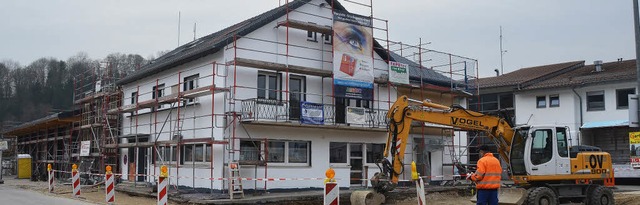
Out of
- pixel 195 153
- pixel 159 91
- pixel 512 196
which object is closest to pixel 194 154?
pixel 195 153

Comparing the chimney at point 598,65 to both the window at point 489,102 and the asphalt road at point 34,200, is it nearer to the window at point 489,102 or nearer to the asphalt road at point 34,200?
the window at point 489,102

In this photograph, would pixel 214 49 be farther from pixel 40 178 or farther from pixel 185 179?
pixel 40 178

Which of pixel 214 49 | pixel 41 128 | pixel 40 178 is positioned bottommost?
pixel 40 178

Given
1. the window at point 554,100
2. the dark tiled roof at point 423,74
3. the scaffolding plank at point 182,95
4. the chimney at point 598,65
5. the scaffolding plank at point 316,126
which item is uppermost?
the chimney at point 598,65

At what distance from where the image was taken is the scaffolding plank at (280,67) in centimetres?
1931

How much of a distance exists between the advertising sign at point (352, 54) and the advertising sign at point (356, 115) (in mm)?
463

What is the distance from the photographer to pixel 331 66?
2247cm

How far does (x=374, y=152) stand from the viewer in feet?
77.5

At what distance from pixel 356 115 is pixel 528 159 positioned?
258 inches

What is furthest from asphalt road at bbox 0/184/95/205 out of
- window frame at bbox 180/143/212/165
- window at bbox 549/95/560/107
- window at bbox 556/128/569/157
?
window at bbox 549/95/560/107

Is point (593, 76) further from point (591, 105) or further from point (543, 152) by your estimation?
point (543, 152)

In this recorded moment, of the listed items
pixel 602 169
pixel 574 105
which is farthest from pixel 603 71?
pixel 602 169

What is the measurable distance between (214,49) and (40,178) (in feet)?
59.8

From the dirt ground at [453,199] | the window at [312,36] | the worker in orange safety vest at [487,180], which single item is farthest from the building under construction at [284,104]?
the worker in orange safety vest at [487,180]
